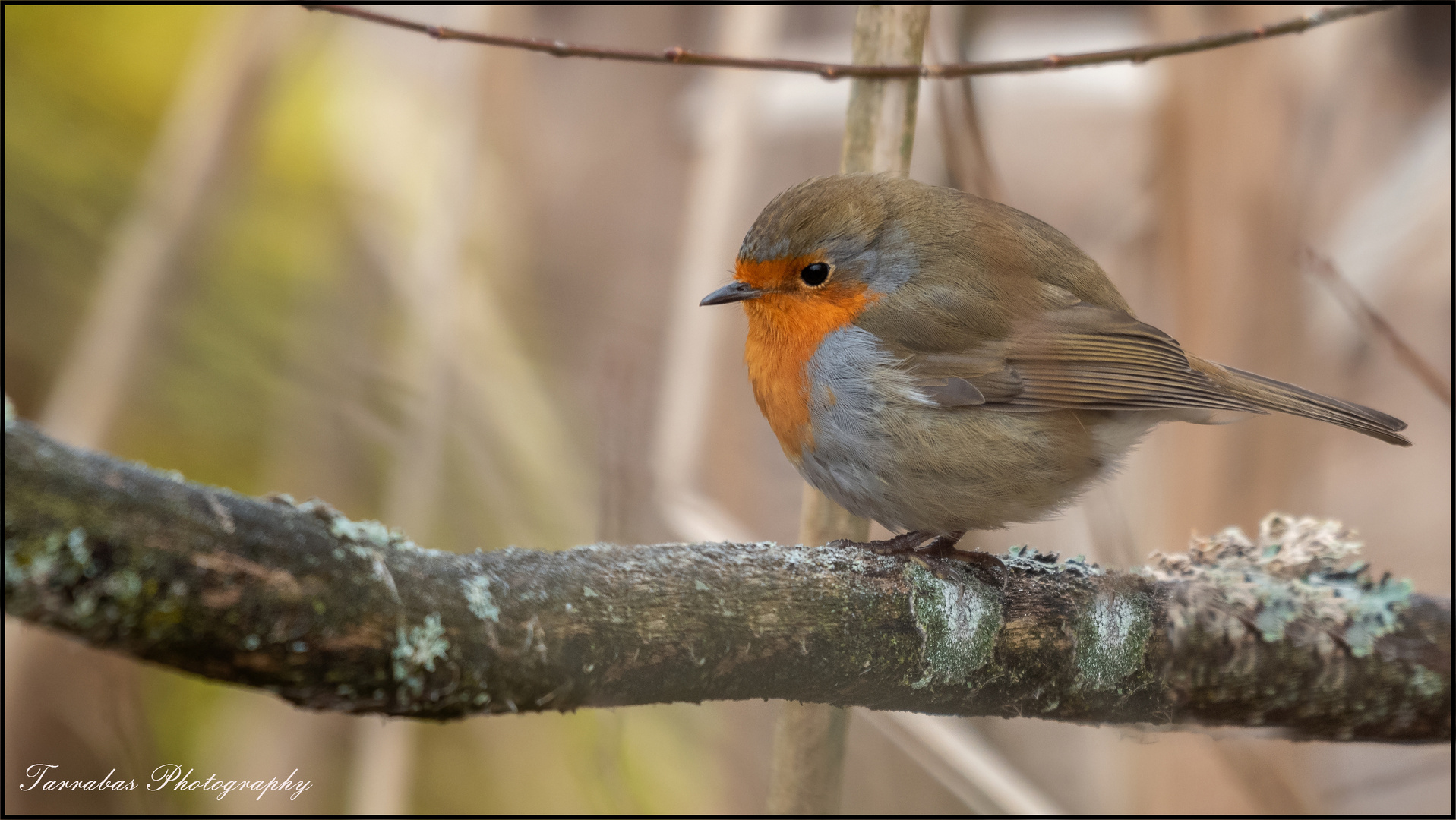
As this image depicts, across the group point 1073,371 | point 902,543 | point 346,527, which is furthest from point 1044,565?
point 346,527

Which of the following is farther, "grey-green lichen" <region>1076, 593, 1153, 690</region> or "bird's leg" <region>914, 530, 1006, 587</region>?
"bird's leg" <region>914, 530, 1006, 587</region>

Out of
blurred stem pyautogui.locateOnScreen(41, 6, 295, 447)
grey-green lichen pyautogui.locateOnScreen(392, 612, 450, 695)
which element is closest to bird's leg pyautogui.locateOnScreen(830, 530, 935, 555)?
grey-green lichen pyautogui.locateOnScreen(392, 612, 450, 695)

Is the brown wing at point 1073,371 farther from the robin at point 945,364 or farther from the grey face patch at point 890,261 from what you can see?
the grey face patch at point 890,261

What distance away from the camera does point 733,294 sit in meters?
2.15

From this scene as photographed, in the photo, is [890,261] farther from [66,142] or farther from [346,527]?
[66,142]

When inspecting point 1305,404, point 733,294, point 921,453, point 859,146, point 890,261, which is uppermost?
point 859,146

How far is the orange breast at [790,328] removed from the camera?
213 cm

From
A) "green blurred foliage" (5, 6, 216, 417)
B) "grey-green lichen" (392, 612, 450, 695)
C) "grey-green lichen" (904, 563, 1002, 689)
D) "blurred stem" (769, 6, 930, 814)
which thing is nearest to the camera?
"grey-green lichen" (392, 612, 450, 695)

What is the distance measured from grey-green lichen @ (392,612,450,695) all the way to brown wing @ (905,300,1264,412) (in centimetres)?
131

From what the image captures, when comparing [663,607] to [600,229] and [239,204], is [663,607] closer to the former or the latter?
[239,204]

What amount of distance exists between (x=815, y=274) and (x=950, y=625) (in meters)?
0.88

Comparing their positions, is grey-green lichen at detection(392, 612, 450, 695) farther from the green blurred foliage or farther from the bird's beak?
the green blurred foliage

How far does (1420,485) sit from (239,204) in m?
4.93

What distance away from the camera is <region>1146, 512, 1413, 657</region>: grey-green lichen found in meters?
2.04
